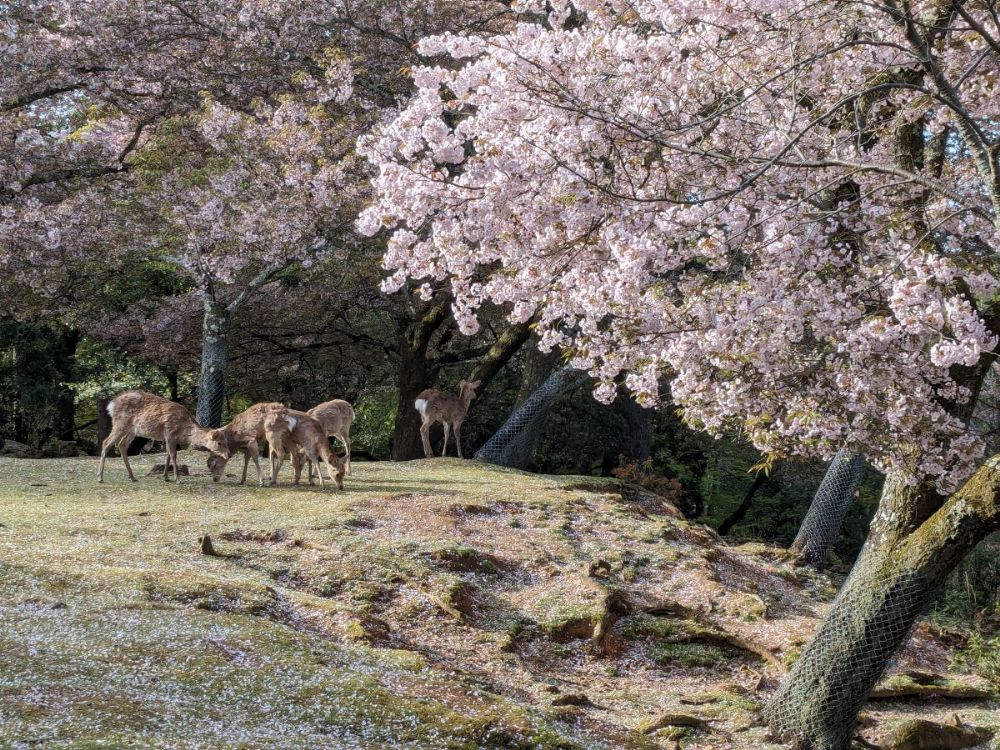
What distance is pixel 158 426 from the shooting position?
47.0 ft

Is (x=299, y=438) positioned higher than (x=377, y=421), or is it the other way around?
(x=377, y=421)

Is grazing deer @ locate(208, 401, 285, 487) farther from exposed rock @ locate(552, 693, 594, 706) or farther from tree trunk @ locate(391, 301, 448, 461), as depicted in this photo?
exposed rock @ locate(552, 693, 594, 706)

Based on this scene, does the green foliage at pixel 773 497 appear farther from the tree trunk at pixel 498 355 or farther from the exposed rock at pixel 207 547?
the exposed rock at pixel 207 547

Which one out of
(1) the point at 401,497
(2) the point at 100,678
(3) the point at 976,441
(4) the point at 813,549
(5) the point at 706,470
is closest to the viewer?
(2) the point at 100,678

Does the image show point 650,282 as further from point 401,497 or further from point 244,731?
point 401,497

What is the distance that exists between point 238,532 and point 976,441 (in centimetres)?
766

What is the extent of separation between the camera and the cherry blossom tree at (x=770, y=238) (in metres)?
7.71

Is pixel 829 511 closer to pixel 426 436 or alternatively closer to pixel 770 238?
pixel 426 436

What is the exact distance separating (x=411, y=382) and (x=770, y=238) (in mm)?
14231

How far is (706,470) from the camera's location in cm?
2558

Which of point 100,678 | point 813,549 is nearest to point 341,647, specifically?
point 100,678

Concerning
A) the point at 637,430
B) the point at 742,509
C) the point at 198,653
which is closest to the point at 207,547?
the point at 198,653

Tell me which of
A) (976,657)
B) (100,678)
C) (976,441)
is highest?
(976,441)

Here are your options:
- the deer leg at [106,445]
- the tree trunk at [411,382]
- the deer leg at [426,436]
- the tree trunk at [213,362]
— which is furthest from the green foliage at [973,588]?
the tree trunk at [213,362]
